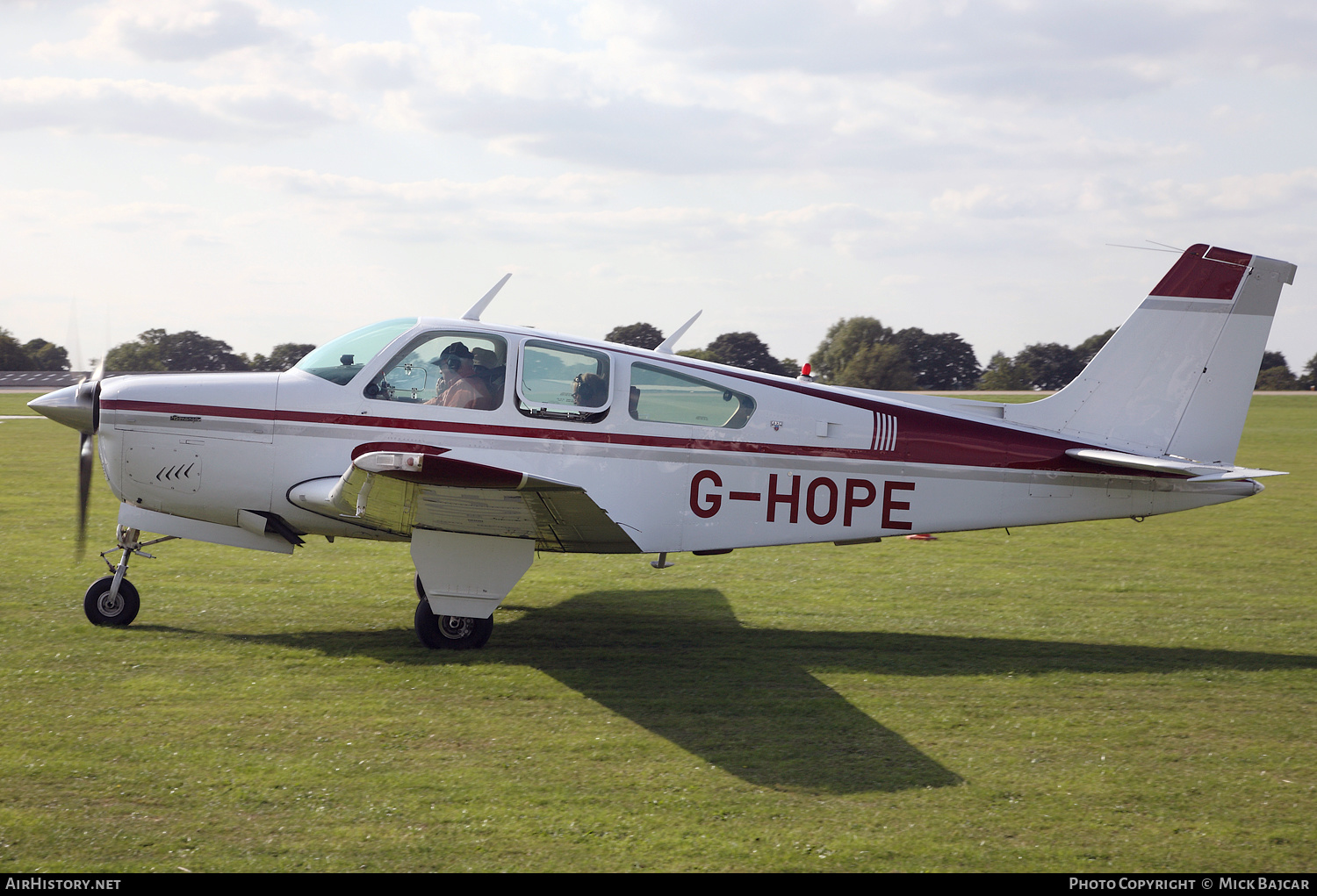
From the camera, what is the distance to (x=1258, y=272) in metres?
7.44

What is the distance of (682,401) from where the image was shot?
7.02 m

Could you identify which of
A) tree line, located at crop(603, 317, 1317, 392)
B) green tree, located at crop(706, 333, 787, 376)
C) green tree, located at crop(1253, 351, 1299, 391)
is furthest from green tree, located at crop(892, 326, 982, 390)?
green tree, located at crop(1253, 351, 1299, 391)

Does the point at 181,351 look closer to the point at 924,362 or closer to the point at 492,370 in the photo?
the point at 492,370

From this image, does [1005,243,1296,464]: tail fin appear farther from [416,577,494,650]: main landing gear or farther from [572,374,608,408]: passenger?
[416,577,494,650]: main landing gear

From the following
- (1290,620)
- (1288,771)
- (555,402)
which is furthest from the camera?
(1290,620)

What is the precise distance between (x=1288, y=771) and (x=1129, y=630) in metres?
2.88

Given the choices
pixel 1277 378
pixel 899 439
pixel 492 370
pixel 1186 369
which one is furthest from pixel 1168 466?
pixel 1277 378

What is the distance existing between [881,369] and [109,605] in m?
46.7

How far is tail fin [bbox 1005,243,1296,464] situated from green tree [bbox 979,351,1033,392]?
182 feet

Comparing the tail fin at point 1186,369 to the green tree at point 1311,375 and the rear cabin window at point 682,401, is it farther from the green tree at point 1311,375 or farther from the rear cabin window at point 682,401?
the green tree at point 1311,375

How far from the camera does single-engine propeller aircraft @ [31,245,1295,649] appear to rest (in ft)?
22.2
